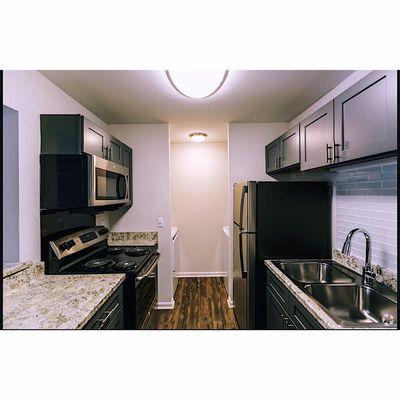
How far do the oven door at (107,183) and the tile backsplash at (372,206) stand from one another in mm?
1707

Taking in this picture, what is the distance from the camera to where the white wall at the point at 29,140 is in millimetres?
1263

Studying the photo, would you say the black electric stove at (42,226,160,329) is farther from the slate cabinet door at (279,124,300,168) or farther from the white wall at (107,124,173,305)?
the slate cabinet door at (279,124,300,168)

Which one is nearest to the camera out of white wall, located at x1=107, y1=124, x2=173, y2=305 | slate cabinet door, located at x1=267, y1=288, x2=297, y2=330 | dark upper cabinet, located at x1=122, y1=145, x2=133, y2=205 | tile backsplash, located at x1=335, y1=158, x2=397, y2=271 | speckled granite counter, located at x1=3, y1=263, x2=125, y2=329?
speckled granite counter, located at x1=3, y1=263, x2=125, y2=329

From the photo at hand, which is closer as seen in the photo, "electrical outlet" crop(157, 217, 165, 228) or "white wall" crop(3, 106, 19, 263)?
"white wall" crop(3, 106, 19, 263)

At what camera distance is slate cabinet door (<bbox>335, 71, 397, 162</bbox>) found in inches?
37.3

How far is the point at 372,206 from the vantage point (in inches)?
59.5

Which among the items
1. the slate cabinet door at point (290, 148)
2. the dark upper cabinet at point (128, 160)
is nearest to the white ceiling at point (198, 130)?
the dark upper cabinet at point (128, 160)

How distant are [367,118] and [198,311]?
2343 millimetres

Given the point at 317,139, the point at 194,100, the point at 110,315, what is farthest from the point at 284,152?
the point at 110,315

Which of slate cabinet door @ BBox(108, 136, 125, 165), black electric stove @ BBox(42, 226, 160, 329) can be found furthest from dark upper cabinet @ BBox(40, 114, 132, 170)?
black electric stove @ BBox(42, 226, 160, 329)

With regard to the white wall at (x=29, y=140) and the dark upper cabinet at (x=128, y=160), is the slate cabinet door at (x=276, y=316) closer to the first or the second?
the white wall at (x=29, y=140)

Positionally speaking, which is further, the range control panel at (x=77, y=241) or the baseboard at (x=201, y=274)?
the baseboard at (x=201, y=274)

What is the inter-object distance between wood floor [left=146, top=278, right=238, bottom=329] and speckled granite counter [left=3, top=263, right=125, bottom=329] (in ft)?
2.51
